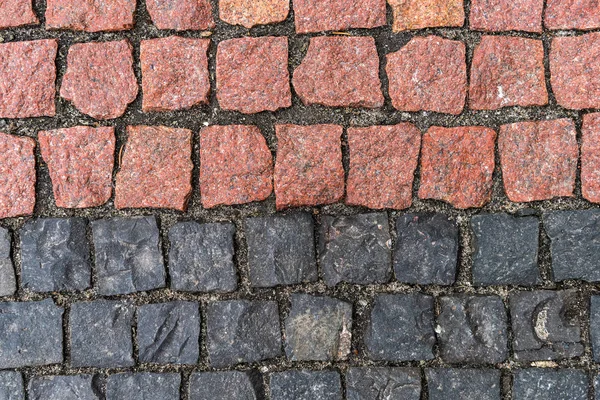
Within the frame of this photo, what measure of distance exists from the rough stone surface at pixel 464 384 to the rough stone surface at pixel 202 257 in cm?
85

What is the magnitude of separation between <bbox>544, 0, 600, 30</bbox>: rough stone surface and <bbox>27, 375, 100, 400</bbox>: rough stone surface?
2251 millimetres

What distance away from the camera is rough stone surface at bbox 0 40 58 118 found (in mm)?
2162

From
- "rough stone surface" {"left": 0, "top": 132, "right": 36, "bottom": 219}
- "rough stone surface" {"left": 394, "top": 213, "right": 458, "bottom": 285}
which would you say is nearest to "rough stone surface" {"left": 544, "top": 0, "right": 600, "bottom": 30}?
"rough stone surface" {"left": 394, "top": 213, "right": 458, "bottom": 285}

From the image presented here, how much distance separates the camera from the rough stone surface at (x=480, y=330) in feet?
6.86

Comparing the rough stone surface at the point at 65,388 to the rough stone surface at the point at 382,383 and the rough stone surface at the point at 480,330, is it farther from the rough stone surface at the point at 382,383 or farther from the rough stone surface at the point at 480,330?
the rough stone surface at the point at 480,330

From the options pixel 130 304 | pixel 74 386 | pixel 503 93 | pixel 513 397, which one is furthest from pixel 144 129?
pixel 513 397

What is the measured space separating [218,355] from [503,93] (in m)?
1.49

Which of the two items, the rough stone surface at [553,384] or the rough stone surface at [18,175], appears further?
the rough stone surface at [18,175]

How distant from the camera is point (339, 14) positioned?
83.5 inches

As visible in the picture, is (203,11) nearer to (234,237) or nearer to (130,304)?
(234,237)

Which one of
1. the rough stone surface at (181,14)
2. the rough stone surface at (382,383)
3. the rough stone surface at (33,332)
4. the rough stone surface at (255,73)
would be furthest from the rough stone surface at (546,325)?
the rough stone surface at (33,332)

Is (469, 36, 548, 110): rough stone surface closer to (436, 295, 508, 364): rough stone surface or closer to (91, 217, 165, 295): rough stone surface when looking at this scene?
(436, 295, 508, 364): rough stone surface

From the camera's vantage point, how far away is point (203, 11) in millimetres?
2143

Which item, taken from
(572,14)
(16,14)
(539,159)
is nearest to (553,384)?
(539,159)
